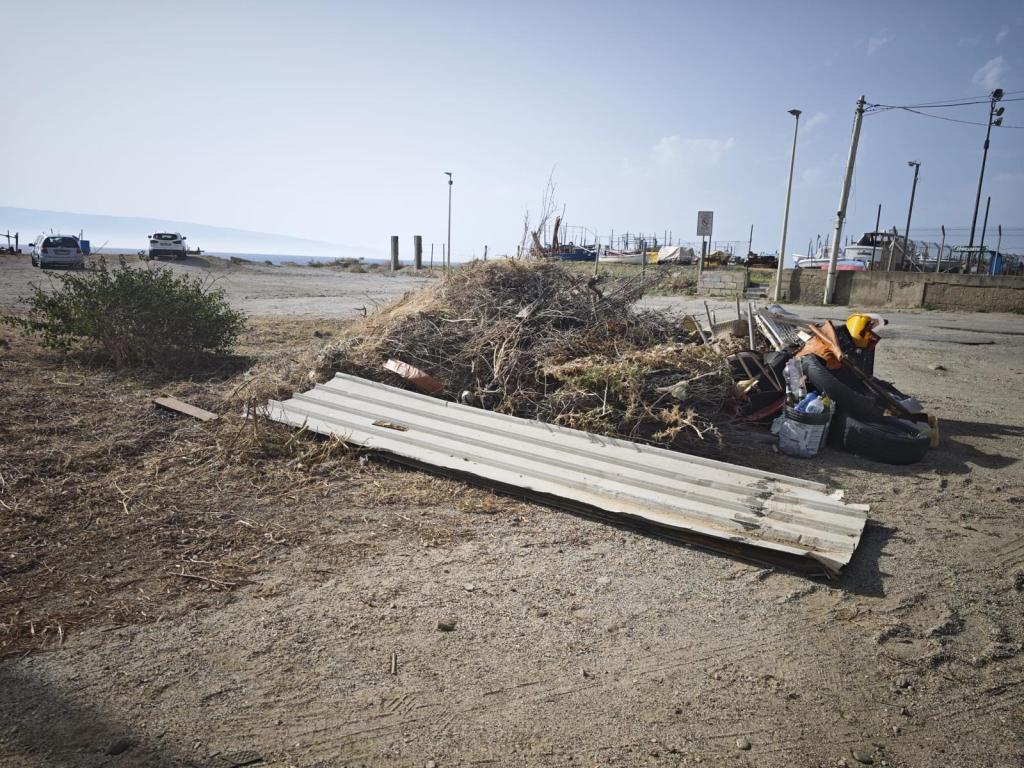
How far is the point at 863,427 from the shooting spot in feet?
16.8

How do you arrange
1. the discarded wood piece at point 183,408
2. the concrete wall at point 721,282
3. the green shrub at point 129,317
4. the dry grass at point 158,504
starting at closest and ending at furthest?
1. the dry grass at point 158,504
2. the discarded wood piece at point 183,408
3. the green shrub at point 129,317
4. the concrete wall at point 721,282

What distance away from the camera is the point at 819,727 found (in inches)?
87.6

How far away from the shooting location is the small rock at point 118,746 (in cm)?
198

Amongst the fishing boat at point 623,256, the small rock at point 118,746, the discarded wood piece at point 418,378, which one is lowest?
the small rock at point 118,746

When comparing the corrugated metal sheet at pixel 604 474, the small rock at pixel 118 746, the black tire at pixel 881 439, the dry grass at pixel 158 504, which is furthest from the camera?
the black tire at pixel 881 439

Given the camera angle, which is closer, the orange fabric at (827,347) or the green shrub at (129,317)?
the orange fabric at (827,347)

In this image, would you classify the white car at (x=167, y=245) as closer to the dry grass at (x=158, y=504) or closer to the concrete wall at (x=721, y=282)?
the concrete wall at (x=721, y=282)

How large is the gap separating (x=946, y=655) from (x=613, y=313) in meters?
4.67

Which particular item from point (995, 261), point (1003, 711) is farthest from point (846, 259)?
point (1003, 711)

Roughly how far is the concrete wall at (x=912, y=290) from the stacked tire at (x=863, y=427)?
56.3ft

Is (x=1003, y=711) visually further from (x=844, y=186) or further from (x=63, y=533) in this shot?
(x=844, y=186)

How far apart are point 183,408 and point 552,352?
3.61 meters

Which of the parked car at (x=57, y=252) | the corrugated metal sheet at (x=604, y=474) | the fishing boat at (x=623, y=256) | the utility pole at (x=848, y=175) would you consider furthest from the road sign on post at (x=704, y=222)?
the parked car at (x=57, y=252)

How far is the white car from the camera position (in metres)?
32.3
